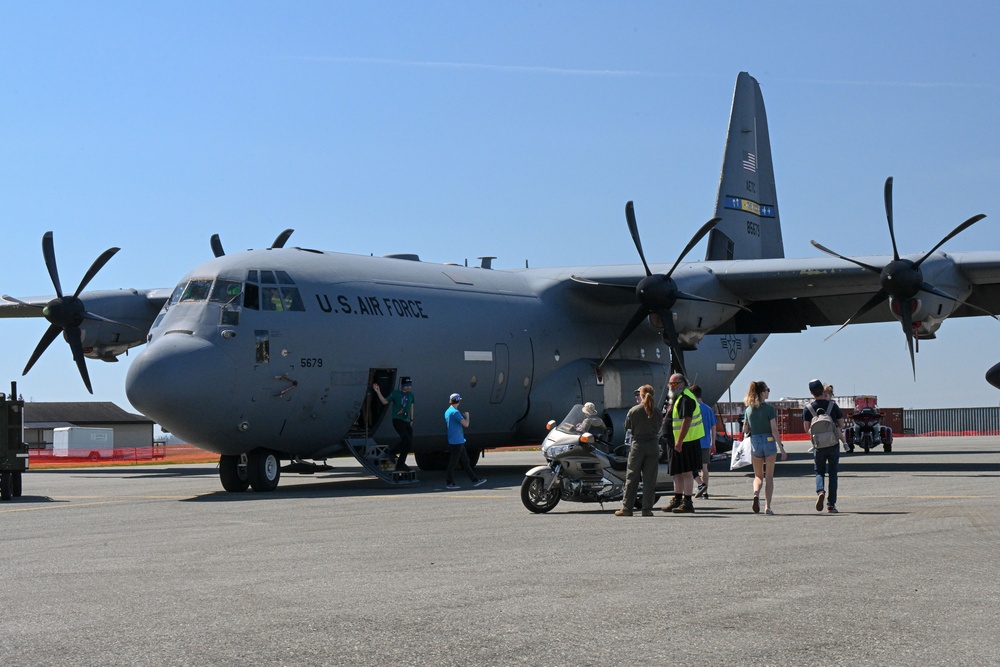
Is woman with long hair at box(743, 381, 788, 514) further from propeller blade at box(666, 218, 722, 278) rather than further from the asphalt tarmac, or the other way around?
propeller blade at box(666, 218, 722, 278)

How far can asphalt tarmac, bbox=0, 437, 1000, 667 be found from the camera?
6.12 meters

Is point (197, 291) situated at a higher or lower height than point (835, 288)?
lower

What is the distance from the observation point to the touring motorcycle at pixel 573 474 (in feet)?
48.8

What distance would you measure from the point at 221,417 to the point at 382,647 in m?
13.2

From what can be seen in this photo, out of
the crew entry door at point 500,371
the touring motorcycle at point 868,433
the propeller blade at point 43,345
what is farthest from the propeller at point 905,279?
the propeller blade at point 43,345

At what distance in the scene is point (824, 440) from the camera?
1456 cm

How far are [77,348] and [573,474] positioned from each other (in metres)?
17.8

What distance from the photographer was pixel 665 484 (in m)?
15.5

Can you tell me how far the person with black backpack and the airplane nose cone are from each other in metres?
9.27

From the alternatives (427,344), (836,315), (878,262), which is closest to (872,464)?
(836,315)

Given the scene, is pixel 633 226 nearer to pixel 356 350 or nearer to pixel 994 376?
pixel 356 350

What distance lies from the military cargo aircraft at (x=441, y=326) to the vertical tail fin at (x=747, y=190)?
0.08 meters

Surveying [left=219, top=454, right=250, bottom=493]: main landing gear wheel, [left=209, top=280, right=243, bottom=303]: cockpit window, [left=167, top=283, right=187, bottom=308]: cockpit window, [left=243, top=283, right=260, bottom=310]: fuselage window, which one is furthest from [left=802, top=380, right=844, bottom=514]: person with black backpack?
[left=167, top=283, right=187, bottom=308]: cockpit window

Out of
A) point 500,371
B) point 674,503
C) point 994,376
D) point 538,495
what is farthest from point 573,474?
point 994,376
